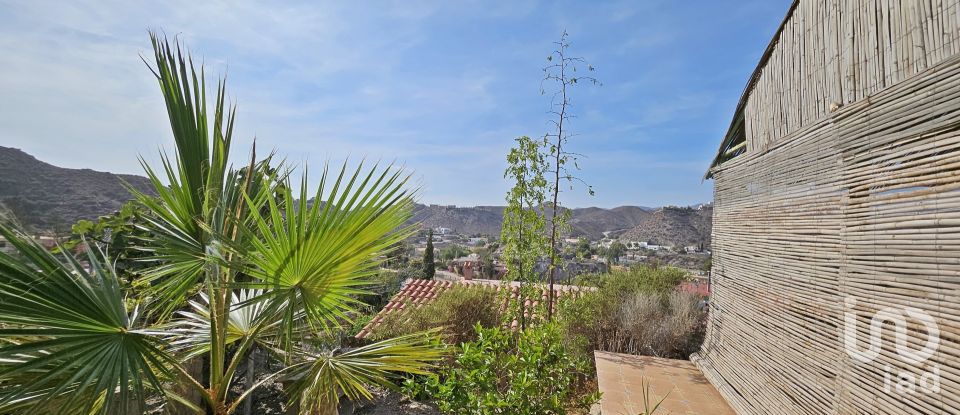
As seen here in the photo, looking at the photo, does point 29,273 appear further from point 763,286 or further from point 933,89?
point 763,286

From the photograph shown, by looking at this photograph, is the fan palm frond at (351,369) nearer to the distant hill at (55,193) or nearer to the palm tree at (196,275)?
the palm tree at (196,275)

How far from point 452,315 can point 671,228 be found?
83.2 ft

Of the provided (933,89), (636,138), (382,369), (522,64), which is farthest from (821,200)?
(636,138)

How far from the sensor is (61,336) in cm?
165

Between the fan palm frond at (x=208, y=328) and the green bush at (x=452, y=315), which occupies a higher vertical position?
the fan palm frond at (x=208, y=328)

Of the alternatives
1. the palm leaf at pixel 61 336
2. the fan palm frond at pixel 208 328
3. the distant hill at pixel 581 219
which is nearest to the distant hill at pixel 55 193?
the palm leaf at pixel 61 336

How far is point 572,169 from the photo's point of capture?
6555 millimetres

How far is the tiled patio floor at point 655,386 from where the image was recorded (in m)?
4.24

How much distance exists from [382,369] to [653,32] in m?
5.80

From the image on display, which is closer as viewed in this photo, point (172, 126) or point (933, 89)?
point (933, 89)

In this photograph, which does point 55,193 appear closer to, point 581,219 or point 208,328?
point 208,328

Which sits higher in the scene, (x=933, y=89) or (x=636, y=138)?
(x=636, y=138)

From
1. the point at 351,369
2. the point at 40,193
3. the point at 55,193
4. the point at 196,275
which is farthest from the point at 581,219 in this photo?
the point at 40,193

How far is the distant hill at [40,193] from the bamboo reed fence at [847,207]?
4081 millimetres
